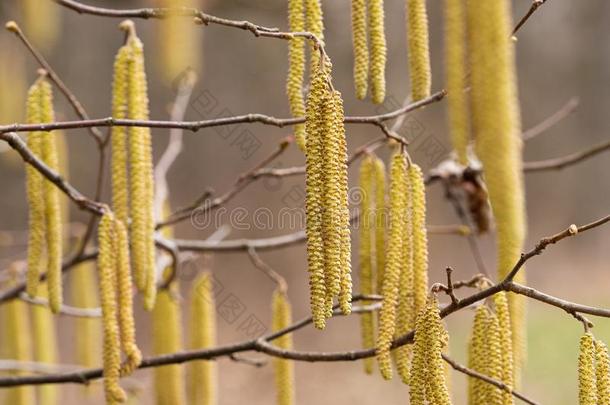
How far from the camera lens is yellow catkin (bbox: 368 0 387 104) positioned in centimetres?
90

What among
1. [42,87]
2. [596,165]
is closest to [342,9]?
[596,165]

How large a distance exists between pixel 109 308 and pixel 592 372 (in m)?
0.53

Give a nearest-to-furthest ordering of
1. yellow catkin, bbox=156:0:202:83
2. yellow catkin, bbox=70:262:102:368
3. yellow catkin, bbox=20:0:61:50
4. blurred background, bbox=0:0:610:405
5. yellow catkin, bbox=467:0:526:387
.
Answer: yellow catkin, bbox=467:0:526:387 → yellow catkin, bbox=70:262:102:368 → yellow catkin, bbox=20:0:61:50 → yellow catkin, bbox=156:0:202:83 → blurred background, bbox=0:0:610:405

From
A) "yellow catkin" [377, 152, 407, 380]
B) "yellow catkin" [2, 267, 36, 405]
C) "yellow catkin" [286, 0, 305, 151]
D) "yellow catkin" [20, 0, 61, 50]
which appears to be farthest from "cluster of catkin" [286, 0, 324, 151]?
"yellow catkin" [20, 0, 61, 50]

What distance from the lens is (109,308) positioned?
960 millimetres

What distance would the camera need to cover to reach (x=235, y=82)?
14.7 feet

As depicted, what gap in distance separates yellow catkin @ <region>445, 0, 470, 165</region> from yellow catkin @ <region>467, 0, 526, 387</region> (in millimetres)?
133

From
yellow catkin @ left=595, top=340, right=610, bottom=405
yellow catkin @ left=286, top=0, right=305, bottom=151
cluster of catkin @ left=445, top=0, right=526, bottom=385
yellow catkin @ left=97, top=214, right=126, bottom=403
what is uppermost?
yellow catkin @ left=286, top=0, right=305, bottom=151

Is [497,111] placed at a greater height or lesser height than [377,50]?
lesser

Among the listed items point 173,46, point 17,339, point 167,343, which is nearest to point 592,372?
point 167,343

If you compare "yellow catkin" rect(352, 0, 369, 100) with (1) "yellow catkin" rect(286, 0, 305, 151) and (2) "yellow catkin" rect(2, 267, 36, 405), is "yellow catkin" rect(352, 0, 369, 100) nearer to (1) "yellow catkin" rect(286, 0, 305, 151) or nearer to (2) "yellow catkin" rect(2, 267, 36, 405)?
(1) "yellow catkin" rect(286, 0, 305, 151)

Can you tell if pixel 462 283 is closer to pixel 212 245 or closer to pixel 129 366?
pixel 129 366

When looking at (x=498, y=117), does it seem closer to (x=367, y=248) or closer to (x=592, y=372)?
(x=592, y=372)

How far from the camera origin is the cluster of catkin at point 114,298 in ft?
3.14
